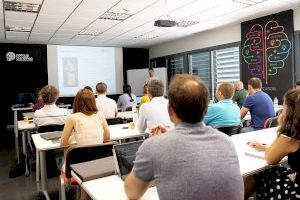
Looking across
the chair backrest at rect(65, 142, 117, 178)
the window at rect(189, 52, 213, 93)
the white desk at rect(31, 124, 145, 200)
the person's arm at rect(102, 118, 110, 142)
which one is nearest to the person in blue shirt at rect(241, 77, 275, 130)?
the white desk at rect(31, 124, 145, 200)

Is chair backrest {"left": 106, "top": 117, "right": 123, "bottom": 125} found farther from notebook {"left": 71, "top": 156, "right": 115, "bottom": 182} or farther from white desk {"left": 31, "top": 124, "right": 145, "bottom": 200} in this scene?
notebook {"left": 71, "top": 156, "right": 115, "bottom": 182}

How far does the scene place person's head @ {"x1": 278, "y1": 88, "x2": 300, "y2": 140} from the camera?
167cm

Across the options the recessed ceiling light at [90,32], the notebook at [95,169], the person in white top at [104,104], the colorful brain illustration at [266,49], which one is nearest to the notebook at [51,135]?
the notebook at [95,169]

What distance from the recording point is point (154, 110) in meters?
3.08

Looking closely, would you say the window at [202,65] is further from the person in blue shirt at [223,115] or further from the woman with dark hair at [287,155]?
the woman with dark hair at [287,155]

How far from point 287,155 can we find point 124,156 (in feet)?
3.14

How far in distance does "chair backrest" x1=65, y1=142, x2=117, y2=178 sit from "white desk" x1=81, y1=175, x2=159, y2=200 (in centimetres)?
62

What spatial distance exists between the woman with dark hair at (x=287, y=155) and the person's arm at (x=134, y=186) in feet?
3.14

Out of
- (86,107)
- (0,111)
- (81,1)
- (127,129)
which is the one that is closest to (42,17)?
(81,1)

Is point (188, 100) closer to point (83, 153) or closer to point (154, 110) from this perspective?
point (83, 153)

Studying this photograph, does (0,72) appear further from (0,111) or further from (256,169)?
(256,169)

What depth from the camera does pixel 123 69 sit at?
10695mm

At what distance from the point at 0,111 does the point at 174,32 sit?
5774mm

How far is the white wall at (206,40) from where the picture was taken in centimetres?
707
